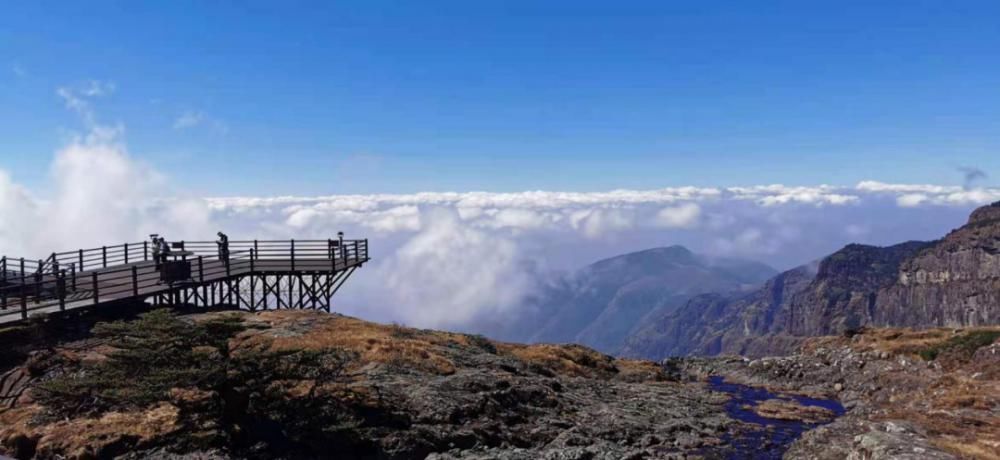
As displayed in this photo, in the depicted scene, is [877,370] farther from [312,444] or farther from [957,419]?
[312,444]

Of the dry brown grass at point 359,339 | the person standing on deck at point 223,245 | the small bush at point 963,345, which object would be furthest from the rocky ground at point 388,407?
the person standing on deck at point 223,245

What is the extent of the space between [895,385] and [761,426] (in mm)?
9633

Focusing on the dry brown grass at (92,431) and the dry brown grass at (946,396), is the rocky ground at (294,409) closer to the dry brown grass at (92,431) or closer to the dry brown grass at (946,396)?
the dry brown grass at (92,431)

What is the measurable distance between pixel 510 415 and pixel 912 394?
17825 millimetres

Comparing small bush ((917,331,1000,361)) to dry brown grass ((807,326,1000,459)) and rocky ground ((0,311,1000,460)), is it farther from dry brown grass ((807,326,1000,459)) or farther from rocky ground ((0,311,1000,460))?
rocky ground ((0,311,1000,460))

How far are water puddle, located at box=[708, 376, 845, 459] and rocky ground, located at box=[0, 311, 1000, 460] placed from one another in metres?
0.14

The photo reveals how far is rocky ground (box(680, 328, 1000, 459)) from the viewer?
19780mm

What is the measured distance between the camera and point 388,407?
74.3 feet

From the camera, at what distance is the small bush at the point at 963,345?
32.8 m

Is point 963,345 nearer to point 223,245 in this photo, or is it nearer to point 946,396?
point 946,396

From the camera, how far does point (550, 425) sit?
2286cm

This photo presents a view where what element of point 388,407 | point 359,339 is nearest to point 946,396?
point 388,407

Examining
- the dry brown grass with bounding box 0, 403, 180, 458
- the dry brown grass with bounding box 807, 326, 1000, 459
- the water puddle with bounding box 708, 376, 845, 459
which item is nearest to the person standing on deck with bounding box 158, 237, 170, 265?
the dry brown grass with bounding box 0, 403, 180, 458

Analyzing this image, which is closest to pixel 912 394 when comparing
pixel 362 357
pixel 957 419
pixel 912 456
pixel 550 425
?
pixel 957 419
